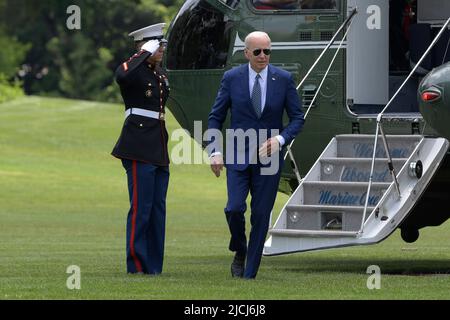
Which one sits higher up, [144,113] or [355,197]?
[144,113]

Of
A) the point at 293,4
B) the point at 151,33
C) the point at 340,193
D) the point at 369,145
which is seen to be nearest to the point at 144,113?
the point at 151,33

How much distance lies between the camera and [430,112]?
12047 millimetres

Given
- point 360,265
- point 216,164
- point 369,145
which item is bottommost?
point 360,265

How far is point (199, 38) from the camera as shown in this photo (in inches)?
606

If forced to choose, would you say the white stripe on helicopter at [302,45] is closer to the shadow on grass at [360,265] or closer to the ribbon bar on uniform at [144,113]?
the shadow on grass at [360,265]

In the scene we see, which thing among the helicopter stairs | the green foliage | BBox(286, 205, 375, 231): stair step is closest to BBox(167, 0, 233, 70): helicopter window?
the helicopter stairs

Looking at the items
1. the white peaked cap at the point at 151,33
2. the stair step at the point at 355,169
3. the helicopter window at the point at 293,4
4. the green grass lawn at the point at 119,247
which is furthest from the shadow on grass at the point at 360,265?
the white peaked cap at the point at 151,33

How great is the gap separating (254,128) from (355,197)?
1879 mm

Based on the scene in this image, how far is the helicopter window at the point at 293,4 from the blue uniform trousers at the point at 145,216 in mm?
3028

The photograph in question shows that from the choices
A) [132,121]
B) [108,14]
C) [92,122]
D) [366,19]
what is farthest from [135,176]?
[108,14]

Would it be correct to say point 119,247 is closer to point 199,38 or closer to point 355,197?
point 199,38

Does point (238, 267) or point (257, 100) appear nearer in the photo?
point (257, 100)

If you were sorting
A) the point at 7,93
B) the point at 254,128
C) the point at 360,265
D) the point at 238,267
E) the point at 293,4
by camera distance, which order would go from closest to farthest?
the point at 254,128, the point at 238,267, the point at 293,4, the point at 360,265, the point at 7,93

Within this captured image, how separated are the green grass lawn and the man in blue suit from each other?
20.4 inches
